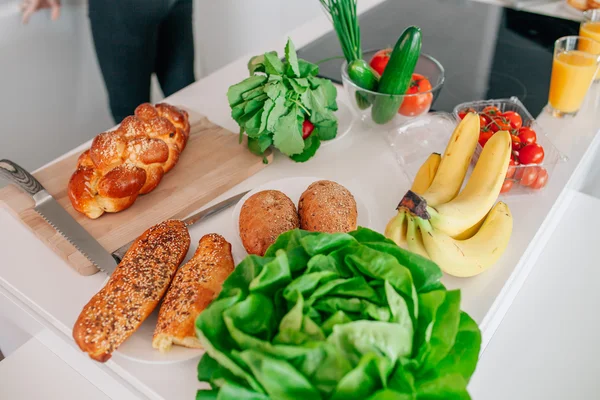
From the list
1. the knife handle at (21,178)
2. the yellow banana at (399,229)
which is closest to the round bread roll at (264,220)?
the yellow banana at (399,229)

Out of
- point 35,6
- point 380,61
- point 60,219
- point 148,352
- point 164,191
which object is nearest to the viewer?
point 148,352

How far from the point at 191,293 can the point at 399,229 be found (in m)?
0.33

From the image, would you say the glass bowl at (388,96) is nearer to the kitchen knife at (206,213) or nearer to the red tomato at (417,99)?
the red tomato at (417,99)

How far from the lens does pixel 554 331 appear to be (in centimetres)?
90

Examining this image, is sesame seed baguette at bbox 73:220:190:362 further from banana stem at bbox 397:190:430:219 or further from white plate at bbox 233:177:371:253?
banana stem at bbox 397:190:430:219

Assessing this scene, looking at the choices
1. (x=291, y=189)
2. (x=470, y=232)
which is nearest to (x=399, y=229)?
(x=470, y=232)

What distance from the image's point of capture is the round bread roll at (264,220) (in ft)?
2.69

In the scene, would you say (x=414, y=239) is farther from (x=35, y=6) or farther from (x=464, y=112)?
(x=35, y=6)

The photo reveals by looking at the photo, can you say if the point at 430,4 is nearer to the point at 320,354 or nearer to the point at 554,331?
the point at 554,331

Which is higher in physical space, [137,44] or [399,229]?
[399,229]

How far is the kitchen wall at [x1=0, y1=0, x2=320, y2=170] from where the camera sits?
6.81 ft

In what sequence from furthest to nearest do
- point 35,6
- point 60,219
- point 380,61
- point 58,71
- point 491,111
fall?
1. point 58,71
2. point 35,6
3. point 380,61
4. point 491,111
5. point 60,219

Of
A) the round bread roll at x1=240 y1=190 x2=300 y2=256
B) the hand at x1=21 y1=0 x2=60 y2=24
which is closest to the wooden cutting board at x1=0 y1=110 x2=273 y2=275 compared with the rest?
the round bread roll at x1=240 y1=190 x2=300 y2=256

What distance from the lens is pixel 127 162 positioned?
1.00 metres
